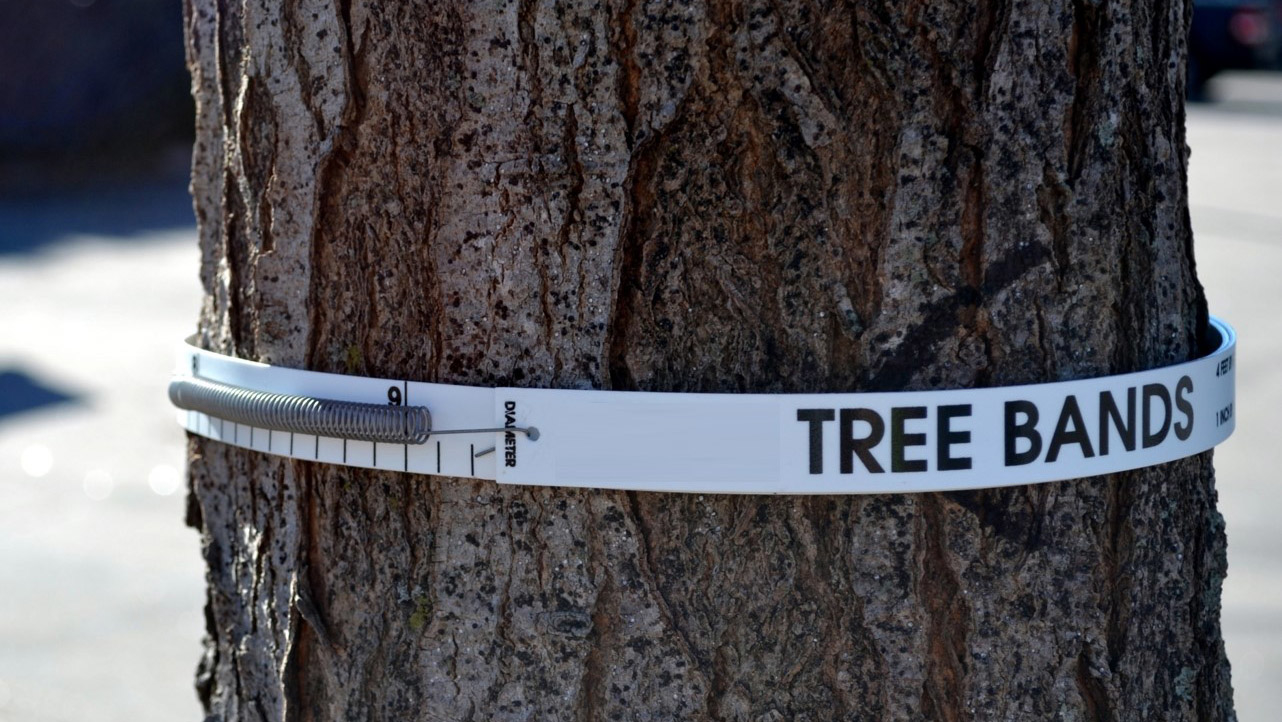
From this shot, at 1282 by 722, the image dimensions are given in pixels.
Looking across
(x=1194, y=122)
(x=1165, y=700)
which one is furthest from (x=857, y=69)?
(x=1194, y=122)

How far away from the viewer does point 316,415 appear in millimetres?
1320

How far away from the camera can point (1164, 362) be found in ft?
4.60

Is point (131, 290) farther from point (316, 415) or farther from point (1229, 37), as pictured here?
point (1229, 37)

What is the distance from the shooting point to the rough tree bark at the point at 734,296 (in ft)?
4.11

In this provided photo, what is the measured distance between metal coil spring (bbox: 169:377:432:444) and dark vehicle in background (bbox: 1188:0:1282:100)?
16540 millimetres

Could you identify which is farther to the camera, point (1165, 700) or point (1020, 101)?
point (1165, 700)

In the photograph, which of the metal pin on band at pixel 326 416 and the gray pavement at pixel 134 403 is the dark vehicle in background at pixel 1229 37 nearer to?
the gray pavement at pixel 134 403

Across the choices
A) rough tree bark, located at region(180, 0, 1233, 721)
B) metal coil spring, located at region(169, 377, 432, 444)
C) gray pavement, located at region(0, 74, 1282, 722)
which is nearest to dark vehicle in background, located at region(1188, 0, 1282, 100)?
gray pavement, located at region(0, 74, 1282, 722)

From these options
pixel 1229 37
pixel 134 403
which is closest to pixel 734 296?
pixel 134 403

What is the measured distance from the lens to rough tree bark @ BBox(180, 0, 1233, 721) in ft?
4.11

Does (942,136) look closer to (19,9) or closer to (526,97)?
(526,97)

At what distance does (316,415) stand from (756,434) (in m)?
0.41

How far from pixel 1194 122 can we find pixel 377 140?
47.9ft

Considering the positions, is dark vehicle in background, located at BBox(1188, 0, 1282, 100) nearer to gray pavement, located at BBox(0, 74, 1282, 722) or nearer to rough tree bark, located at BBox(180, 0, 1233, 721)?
gray pavement, located at BBox(0, 74, 1282, 722)
